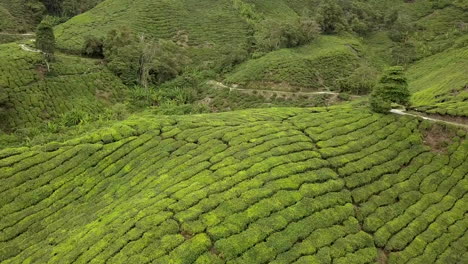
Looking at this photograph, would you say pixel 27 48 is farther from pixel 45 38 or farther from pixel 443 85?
pixel 443 85

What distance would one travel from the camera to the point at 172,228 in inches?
973

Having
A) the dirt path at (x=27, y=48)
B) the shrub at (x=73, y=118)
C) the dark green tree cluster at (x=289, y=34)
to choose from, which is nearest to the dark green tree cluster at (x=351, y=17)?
the dark green tree cluster at (x=289, y=34)

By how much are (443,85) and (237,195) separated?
4640cm

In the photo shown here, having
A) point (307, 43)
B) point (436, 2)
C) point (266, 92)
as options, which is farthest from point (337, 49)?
point (436, 2)

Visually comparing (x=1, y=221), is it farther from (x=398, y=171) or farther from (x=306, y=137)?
(x=398, y=171)

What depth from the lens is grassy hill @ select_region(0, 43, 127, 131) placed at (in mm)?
57188

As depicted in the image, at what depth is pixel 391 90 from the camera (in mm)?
43344

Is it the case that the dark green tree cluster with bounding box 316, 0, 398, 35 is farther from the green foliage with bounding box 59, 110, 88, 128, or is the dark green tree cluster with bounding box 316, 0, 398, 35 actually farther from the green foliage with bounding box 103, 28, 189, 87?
the green foliage with bounding box 59, 110, 88, 128

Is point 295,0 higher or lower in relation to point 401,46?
higher

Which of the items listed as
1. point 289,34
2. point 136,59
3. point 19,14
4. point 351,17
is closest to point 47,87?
point 136,59

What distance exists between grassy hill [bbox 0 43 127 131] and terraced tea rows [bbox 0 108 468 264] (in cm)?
2692

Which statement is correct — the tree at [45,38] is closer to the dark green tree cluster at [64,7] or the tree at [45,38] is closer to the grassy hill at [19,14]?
the grassy hill at [19,14]

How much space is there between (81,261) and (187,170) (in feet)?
38.1

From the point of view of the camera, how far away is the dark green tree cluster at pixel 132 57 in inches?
3132
